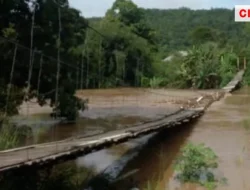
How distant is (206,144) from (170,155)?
38.1 inches

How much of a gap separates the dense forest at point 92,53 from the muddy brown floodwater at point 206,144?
2.33 m

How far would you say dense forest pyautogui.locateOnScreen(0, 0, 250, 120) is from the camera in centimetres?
950

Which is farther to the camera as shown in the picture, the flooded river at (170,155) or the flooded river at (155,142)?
the flooded river at (155,142)

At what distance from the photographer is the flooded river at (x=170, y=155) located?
21.6 feet

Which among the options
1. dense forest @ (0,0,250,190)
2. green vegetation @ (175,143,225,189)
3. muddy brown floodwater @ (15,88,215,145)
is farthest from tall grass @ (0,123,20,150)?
green vegetation @ (175,143,225,189)

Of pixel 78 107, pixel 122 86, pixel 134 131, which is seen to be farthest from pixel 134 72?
pixel 134 131

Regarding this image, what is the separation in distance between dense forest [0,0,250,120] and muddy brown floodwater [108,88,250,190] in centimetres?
233

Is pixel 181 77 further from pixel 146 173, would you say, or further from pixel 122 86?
pixel 146 173

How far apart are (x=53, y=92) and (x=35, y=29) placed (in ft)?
4.48

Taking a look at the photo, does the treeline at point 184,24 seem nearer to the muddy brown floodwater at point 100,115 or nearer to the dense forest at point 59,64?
the dense forest at point 59,64

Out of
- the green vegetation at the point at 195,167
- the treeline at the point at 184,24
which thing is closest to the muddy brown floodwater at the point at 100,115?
the green vegetation at the point at 195,167

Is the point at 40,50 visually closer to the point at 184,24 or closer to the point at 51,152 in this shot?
the point at 51,152

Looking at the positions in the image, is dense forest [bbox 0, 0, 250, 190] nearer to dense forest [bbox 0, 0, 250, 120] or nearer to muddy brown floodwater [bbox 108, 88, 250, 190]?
dense forest [bbox 0, 0, 250, 120]

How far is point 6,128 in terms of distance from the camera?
27.8 feet
